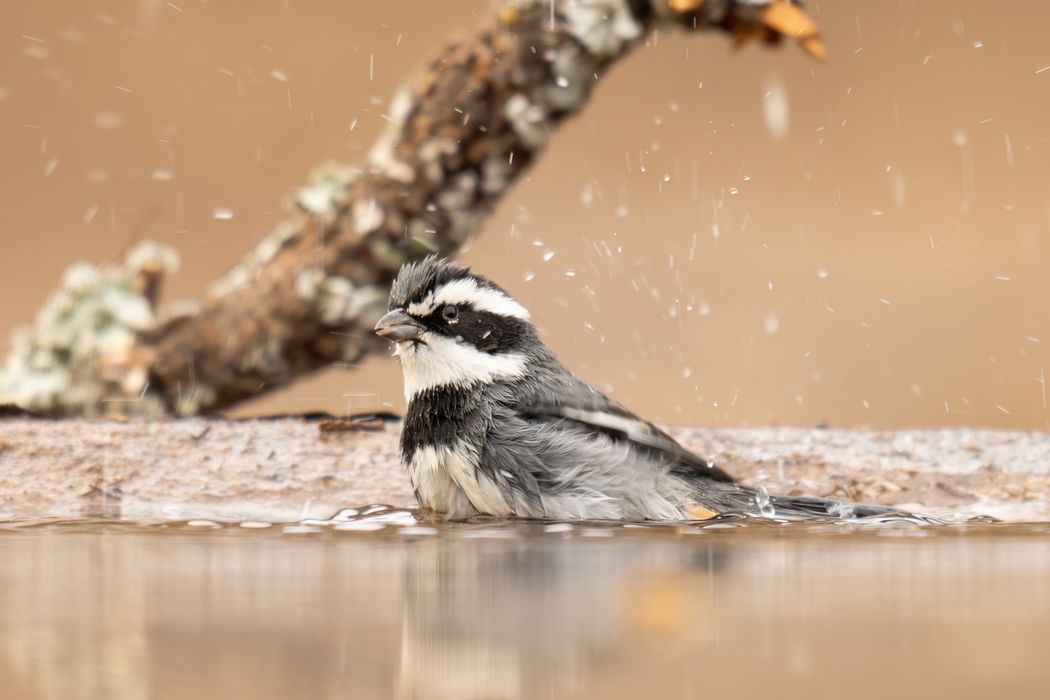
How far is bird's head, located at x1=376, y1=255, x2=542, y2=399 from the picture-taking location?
3795 millimetres

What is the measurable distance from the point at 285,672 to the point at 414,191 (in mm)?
3494

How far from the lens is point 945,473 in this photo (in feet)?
13.5

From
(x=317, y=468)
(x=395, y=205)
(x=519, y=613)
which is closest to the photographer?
(x=519, y=613)

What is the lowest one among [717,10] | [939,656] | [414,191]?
[939,656]

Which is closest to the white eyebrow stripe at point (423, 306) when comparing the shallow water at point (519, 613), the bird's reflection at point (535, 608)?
the shallow water at point (519, 613)

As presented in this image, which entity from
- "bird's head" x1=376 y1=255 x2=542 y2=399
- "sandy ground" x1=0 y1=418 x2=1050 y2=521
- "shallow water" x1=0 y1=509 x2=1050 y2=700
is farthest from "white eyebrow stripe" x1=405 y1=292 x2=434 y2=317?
"shallow water" x1=0 y1=509 x2=1050 y2=700

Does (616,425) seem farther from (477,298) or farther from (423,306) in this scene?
(423,306)

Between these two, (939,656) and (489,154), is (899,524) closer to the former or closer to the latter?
(939,656)

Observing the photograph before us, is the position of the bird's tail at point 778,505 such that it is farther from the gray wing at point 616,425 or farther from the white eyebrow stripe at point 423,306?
the white eyebrow stripe at point 423,306

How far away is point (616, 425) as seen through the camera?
3832mm

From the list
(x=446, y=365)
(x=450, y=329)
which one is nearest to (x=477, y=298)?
(x=450, y=329)

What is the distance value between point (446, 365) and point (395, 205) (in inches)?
50.9

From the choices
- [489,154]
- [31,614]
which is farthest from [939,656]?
[489,154]

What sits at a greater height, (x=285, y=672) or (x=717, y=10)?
(x=717, y=10)
